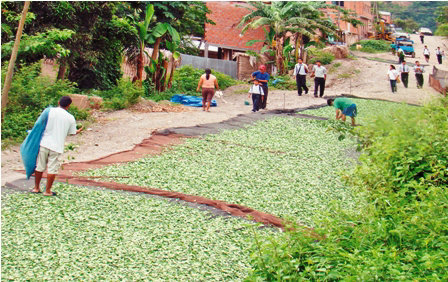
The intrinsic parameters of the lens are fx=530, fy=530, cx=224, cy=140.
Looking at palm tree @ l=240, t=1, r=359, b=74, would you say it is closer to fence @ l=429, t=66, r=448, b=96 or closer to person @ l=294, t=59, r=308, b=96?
fence @ l=429, t=66, r=448, b=96

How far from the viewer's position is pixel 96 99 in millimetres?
15383

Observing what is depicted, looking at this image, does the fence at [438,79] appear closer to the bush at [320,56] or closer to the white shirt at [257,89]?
the bush at [320,56]

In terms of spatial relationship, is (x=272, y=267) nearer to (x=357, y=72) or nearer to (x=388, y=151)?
(x=388, y=151)

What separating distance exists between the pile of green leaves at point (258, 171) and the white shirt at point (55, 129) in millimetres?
1512

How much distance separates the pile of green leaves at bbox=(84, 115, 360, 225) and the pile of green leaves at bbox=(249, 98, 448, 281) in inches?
28.4

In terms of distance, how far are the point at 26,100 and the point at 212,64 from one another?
16.2 meters

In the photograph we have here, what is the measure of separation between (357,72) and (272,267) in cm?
2379

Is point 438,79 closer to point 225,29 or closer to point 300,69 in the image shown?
point 300,69

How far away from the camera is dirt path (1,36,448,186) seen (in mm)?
10703

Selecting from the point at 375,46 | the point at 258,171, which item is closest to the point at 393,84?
the point at 258,171

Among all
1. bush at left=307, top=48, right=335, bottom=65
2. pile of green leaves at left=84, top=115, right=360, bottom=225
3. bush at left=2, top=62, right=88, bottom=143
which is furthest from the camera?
bush at left=307, top=48, right=335, bottom=65

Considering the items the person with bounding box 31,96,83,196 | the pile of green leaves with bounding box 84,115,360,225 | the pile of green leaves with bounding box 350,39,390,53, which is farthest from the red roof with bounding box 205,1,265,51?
the person with bounding box 31,96,83,196

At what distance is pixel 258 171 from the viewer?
31.1ft

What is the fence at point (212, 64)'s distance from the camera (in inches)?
1067
